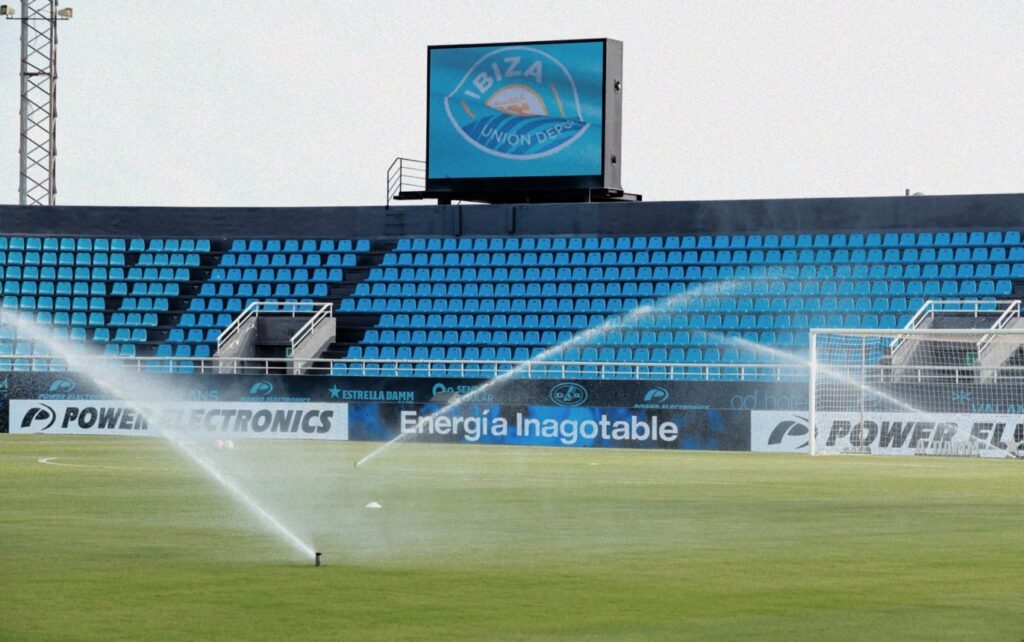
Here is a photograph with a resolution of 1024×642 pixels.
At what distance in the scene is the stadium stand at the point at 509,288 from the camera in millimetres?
47812

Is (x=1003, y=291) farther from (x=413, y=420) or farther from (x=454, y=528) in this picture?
(x=454, y=528)

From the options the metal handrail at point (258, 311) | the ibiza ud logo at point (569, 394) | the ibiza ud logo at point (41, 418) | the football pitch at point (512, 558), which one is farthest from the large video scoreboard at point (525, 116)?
the football pitch at point (512, 558)

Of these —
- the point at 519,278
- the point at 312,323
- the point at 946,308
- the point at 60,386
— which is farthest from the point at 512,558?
the point at 519,278

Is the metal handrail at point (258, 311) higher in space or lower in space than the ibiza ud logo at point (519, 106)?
lower

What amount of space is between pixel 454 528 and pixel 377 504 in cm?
267

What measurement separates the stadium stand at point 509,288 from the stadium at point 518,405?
4.9 inches

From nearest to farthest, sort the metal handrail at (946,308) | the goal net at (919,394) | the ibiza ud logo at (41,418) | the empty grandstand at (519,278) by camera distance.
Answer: the goal net at (919,394), the metal handrail at (946,308), the ibiza ud logo at (41,418), the empty grandstand at (519,278)

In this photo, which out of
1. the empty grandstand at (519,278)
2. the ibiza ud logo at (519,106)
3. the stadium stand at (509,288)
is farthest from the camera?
the ibiza ud logo at (519,106)

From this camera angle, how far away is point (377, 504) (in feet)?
61.2

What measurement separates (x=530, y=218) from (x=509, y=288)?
3457 mm

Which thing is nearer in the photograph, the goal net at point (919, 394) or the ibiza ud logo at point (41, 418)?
the goal net at point (919, 394)

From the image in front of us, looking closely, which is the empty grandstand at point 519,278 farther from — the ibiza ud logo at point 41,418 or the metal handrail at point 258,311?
the ibiza ud logo at point 41,418

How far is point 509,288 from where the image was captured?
52.7m

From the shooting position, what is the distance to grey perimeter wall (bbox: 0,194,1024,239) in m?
50.8
